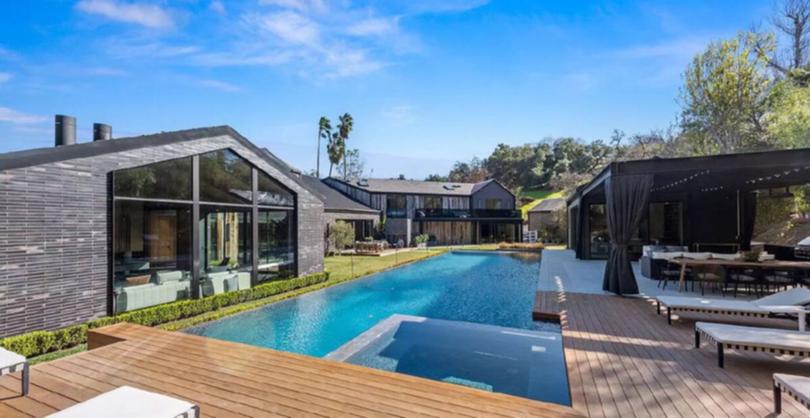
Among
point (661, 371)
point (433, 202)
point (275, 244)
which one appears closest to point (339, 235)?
point (275, 244)

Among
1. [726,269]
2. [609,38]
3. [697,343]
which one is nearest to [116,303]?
[697,343]

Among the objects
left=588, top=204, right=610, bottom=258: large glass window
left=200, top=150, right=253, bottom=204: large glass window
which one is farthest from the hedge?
left=588, top=204, right=610, bottom=258: large glass window

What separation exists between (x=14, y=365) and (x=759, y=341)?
749cm

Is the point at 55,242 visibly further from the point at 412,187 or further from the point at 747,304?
the point at 412,187

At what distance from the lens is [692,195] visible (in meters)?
12.8

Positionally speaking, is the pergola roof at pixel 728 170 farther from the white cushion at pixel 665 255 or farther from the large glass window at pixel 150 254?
the large glass window at pixel 150 254

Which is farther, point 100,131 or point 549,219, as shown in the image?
point 549,219

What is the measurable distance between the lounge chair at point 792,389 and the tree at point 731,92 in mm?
23013

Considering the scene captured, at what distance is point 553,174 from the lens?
48.6m

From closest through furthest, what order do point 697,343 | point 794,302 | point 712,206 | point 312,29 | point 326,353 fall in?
point 697,343 < point 794,302 < point 326,353 < point 312,29 < point 712,206

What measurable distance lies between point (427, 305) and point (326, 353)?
385cm

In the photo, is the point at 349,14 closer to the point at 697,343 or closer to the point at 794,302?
the point at 697,343

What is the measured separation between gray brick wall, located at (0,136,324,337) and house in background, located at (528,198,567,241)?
26652mm

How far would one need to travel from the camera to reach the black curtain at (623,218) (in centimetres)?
811
